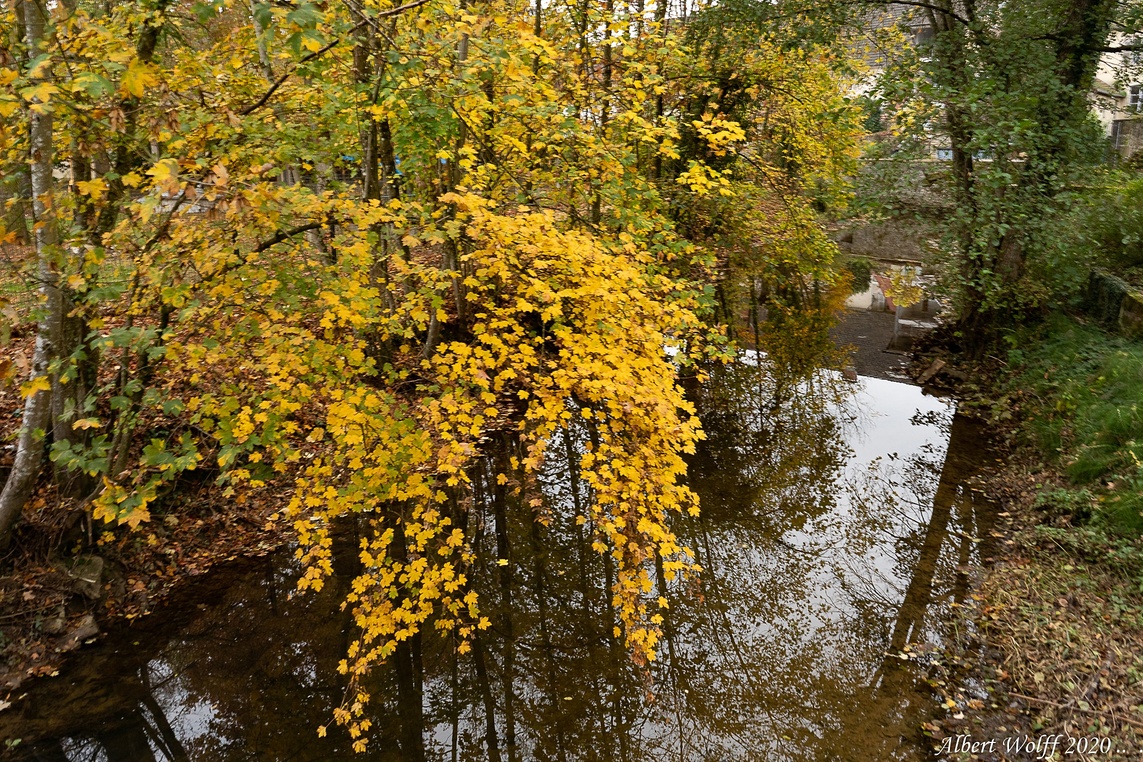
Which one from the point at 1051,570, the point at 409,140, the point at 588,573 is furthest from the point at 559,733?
the point at 409,140

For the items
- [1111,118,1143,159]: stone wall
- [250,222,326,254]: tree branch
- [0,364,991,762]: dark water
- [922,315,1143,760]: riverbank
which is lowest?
[0,364,991,762]: dark water

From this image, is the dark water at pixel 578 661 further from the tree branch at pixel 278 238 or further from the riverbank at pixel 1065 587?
the tree branch at pixel 278 238

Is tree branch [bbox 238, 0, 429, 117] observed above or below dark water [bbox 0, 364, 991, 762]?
above

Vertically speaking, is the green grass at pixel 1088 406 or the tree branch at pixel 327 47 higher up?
the tree branch at pixel 327 47

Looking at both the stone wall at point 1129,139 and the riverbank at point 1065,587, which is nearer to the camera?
the riverbank at point 1065,587

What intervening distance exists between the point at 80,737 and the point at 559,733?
3.64m

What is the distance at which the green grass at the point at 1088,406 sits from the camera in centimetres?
623

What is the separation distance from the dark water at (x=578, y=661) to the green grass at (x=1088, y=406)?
115 cm

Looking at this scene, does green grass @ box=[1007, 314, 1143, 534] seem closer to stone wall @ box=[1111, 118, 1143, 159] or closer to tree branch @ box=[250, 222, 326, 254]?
tree branch @ box=[250, 222, 326, 254]

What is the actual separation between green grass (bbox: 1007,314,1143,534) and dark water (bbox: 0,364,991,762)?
1150 mm

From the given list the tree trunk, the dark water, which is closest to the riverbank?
the dark water

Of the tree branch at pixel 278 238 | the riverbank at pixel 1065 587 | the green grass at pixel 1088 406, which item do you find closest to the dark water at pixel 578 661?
the riverbank at pixel 1065 587

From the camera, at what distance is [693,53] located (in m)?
10.5

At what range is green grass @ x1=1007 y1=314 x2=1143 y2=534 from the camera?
623 cm
